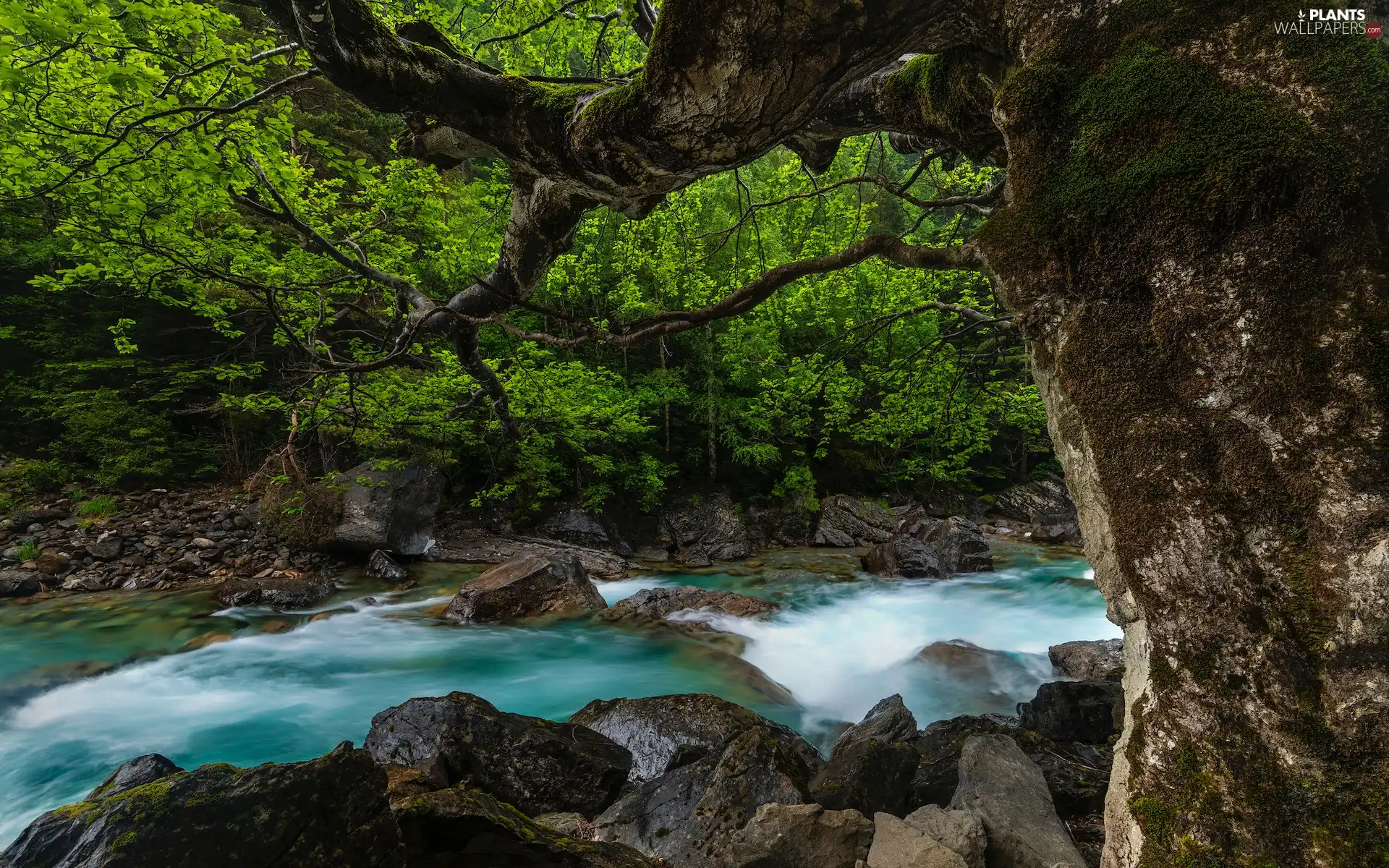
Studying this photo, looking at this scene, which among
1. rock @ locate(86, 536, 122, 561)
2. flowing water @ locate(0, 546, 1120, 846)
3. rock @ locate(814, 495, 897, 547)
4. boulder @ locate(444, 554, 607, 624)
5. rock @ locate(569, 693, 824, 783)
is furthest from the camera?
rock @ locate(814, 495, 897, 547)

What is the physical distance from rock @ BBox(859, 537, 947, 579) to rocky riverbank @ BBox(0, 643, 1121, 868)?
6.56m

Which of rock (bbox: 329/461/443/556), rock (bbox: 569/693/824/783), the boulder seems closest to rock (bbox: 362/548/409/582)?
rock (bbox: 329/461/443/556)

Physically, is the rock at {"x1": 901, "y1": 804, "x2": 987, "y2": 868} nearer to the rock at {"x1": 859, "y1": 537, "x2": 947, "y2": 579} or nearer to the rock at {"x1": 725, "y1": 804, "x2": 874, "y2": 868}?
the rock at {"x1": 725, "y1": 804, "x2": 874, "y2": 868}

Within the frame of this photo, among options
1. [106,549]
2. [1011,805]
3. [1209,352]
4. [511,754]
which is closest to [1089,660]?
[1011,805]

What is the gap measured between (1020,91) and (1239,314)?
97cm

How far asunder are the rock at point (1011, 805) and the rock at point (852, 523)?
1165cm

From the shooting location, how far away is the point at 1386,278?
4.72 ft

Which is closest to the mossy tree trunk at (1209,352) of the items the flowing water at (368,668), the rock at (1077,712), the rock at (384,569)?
the rock at (1077,712)

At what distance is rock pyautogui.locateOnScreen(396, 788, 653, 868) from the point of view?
2.39 metres

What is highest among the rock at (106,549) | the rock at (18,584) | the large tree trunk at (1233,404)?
the large tree trunk at (1233,404)

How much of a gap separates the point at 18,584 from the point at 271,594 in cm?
372

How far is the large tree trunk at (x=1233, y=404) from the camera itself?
141 cm

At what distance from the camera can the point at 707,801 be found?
3295mm

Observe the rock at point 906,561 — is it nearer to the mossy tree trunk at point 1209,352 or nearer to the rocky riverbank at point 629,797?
the rocky riverbank at point 629,797
